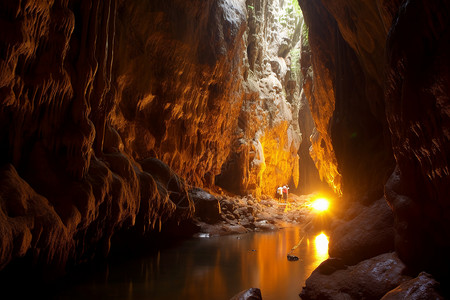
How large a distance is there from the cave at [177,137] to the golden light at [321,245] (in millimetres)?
341

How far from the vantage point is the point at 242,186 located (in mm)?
26812

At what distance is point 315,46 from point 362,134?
266 inches

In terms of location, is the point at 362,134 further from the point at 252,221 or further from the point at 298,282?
the point at 252,221

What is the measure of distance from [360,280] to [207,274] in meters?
3.98

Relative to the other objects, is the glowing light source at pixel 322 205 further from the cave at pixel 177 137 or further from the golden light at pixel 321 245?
the golden light at pixel 321 245

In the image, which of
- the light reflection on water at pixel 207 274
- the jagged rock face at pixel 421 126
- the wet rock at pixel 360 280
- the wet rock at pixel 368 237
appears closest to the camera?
the jagged rock face at pixel 421 126

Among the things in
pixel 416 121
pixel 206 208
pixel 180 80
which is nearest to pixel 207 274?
pixel 416 121

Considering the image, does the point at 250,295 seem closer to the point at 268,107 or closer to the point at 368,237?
the point at 368,237

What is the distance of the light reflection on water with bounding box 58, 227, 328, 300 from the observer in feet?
20.9

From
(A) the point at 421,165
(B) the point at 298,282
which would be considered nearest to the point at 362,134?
(B) the point at 298,282

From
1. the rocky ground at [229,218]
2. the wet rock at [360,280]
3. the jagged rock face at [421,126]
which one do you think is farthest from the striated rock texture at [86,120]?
the jagged rock face at [421,126]

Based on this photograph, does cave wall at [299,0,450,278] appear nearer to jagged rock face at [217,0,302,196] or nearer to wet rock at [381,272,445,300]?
wet rock at [381,272,445,300]

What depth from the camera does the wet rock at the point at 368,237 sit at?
598cm

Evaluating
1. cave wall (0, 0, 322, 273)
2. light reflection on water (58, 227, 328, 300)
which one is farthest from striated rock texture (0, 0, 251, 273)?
light reflection on water (58, 227, 328, 300)
